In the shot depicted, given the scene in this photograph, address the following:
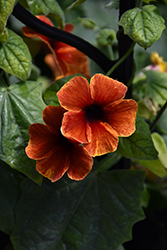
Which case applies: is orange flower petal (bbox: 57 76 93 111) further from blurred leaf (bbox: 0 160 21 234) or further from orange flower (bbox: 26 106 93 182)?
blurred leaf (bbox: 0 160 21 234)

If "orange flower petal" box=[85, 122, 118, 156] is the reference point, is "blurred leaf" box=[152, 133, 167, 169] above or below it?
below

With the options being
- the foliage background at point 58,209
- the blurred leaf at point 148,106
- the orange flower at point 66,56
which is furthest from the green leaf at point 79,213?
the orange flower at point 66,56

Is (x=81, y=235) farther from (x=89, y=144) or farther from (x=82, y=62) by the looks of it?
(x=82, y=62)

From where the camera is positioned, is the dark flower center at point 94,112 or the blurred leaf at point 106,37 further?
the blurred leaf at point 106,37

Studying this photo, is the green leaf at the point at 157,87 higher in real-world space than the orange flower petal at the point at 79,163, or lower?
higher

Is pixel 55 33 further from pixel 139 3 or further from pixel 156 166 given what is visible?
pixel 156 166

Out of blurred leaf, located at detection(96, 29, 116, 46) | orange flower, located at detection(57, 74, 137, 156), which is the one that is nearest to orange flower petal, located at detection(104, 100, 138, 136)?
orange flower, located at detection(57, 74, 137, 156)

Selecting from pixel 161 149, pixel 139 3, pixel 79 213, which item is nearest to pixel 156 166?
pixel 161 149

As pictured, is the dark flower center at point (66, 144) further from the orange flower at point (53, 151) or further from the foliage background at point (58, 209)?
the foliage background at point (58, 209)

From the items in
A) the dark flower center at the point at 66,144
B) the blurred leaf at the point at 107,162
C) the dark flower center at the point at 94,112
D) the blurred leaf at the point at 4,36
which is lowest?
the blurred leaf at the point at 107,162
